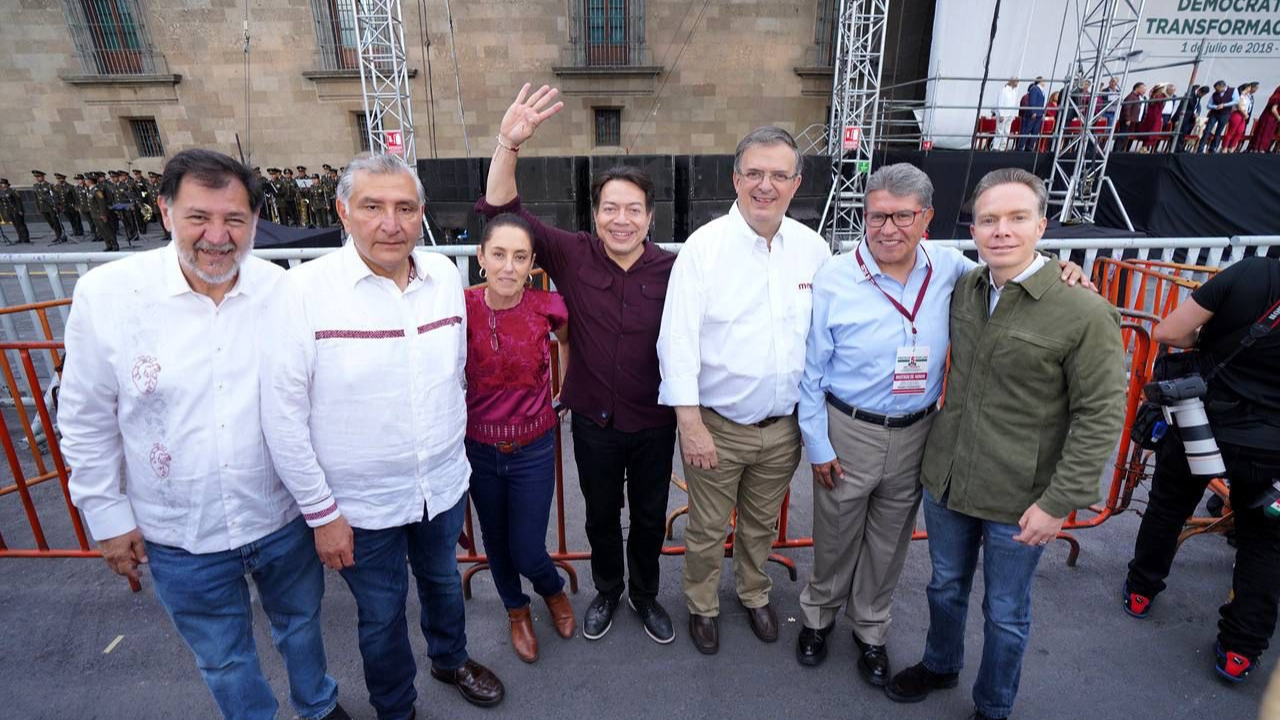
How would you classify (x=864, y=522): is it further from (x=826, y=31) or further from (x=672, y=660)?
(x=826, y=31)

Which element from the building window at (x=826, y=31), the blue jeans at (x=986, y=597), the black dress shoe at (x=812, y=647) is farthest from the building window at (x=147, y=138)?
the blue jeans at (x=986, y=597)

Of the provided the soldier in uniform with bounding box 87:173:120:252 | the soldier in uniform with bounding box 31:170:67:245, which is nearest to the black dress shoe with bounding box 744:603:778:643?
the soldier in uniform with bounding box 87:173:120:252

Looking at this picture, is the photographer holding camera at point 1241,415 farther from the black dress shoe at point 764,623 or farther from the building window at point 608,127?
the building window at point 608,127

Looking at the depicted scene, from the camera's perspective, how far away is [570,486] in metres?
4.16

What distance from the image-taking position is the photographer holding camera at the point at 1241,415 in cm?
233

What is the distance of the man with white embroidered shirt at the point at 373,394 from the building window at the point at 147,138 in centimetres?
2222

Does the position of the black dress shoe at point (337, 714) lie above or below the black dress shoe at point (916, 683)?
above

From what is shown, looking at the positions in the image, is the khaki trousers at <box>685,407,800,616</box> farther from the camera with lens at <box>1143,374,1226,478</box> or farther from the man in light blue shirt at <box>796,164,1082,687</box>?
the camera with lens at <box>1143,374,1226,478</box>

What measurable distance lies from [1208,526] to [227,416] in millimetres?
4489

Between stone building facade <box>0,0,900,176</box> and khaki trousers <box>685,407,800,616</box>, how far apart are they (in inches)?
653

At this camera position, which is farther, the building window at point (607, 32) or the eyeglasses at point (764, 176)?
the building window at point (607, 32)

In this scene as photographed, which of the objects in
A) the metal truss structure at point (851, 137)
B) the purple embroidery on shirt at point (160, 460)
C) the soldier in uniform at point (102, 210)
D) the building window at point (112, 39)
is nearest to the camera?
the purple embroidery on shirt at point (160, 460)

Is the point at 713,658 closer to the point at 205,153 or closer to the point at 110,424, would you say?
the point at 110,424

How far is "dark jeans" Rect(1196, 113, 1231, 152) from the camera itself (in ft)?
42.2
